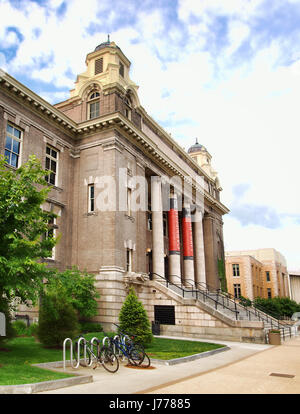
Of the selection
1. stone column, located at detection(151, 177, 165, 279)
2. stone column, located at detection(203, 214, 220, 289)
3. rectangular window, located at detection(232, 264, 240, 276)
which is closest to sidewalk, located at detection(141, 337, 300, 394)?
stone column, located at detection(151, 177, 165, 279)

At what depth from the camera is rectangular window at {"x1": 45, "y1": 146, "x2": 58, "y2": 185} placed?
999 inches

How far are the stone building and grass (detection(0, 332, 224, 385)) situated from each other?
17.3ft

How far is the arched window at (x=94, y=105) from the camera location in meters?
28.4

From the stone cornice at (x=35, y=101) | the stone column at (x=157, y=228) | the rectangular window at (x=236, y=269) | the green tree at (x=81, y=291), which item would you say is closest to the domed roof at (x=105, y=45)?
the stone cornice at (x=35, y=101)

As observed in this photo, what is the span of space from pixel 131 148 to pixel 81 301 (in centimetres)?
1300

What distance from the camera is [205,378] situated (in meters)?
10.4

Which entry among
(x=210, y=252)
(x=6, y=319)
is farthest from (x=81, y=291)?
(x=210, y=252)

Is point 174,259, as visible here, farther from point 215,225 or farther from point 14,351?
point 14,351

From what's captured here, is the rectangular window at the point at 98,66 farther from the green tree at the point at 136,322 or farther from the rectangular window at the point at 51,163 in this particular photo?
the green tree at the point at 136,322

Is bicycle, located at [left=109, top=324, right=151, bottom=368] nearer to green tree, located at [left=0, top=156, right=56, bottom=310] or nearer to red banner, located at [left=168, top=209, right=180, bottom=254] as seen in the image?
green tree, located at [left=0, top=156, right=56, bottom=310]

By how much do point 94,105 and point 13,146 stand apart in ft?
27.9
